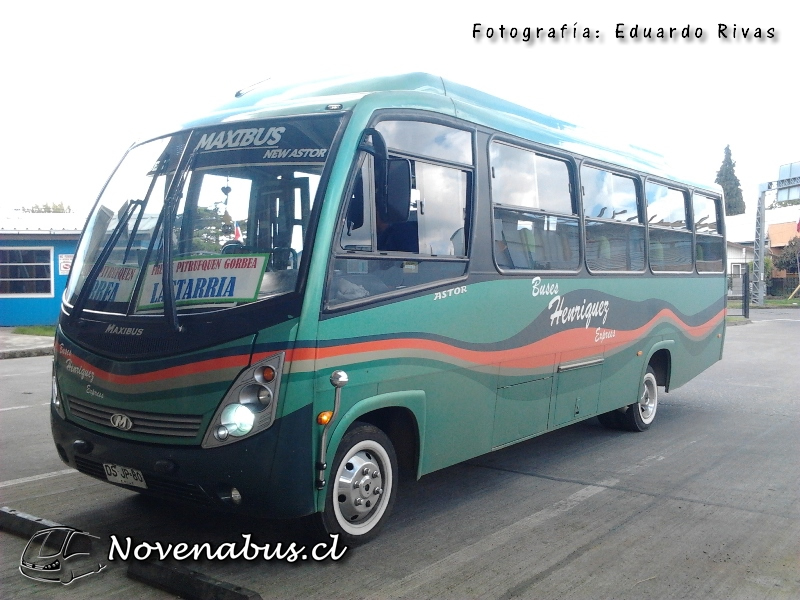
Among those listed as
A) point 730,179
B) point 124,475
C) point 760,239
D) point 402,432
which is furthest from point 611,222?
point 730,179

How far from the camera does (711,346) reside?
1120cm

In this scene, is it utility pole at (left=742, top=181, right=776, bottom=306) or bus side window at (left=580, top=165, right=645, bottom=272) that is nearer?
bus side window at (left=580, top=165, right=645, bottom=272)

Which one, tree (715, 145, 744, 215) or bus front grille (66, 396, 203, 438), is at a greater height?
tree (715, 145, 744, 215)

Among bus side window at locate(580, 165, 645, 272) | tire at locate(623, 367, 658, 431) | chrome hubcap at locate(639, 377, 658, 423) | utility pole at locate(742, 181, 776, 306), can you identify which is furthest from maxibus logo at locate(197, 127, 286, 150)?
utility pole at locate(742, 181, 776, 306)

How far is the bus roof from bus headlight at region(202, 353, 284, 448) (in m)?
1.69

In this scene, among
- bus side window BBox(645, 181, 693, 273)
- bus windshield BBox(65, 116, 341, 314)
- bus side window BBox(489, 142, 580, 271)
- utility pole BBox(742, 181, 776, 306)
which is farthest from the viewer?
utility pole BBox(742, 181, 776, 306)

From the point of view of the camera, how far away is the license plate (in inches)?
193

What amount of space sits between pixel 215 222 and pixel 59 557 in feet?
7.44

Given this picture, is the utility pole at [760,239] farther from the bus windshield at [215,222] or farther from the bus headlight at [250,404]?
the bus headlight at [250,404]

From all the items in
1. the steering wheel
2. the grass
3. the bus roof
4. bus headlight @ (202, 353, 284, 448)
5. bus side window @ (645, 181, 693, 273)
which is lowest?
the grass

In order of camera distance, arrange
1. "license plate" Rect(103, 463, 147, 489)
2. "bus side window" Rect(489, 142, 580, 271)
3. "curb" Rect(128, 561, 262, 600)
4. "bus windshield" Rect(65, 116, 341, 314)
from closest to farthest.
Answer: "curb" Rect(128, 561, 262, 600)
"bus windshield" Rect(65, 116, 341, 314)
"license plate" Rect(103, 463, 147, 489)
"bus side window" Rect(489, 142, 580, 271)

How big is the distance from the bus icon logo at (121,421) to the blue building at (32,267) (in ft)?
66.9

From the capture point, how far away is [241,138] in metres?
5.22

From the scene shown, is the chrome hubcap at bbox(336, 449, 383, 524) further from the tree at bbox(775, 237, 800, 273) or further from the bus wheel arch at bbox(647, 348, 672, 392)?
the tree at bbox(775, 237, 800, 273)
